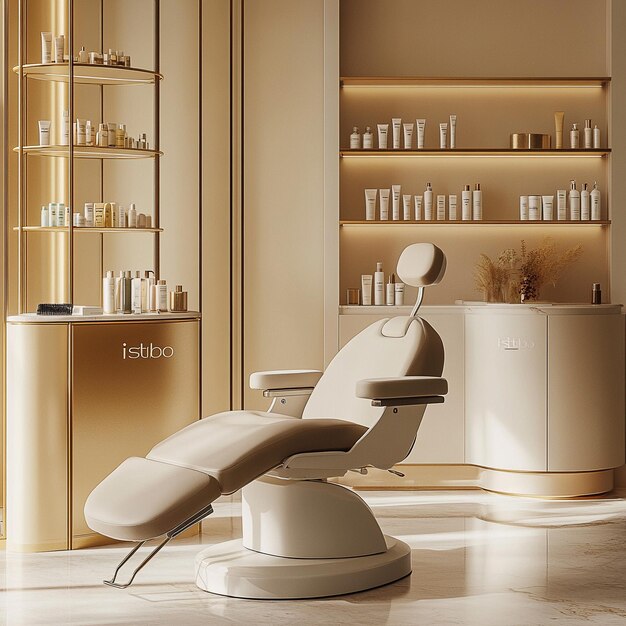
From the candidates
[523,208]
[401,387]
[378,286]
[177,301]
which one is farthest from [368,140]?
[401,387]

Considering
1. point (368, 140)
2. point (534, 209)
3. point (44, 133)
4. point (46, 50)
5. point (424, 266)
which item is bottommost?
point (424, 266)

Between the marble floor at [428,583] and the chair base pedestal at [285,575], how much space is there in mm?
32

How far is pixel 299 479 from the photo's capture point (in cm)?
306

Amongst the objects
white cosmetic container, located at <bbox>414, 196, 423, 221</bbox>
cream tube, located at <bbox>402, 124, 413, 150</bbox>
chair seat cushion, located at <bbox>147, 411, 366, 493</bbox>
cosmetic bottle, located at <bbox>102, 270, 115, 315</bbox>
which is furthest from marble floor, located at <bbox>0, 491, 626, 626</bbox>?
cream tube, located at <bbox>402, 124, 413, 150</bbox>

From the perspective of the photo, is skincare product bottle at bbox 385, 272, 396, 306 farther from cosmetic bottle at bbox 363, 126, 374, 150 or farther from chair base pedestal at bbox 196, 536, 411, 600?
chair base pedestal at bbox 196, 536, 411, 600

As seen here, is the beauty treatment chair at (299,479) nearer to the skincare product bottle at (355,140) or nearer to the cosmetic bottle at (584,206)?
the skincare product bottle at (355,140)

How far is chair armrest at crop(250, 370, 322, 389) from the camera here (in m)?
3.47

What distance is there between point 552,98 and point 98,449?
2.92 m

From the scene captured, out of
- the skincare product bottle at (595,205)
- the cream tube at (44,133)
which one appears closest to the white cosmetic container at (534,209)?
the skincare product bottle at (595,205)

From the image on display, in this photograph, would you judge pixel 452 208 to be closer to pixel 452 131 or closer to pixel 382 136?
pixel 452 131

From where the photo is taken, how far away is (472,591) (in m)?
3.09

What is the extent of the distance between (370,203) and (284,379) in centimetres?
155

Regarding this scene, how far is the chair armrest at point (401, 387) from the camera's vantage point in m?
2.97

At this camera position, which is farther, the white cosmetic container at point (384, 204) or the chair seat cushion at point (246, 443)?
the white cosmetic container at point (384, 204)
